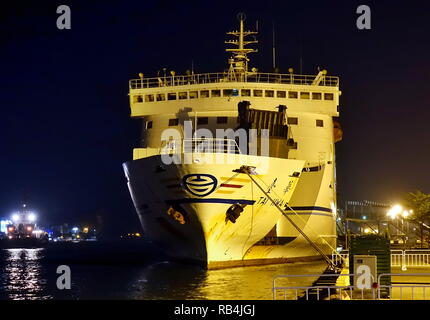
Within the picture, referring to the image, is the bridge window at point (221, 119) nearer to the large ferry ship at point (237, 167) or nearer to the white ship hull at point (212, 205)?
the large ferry ship at point (237, 167)

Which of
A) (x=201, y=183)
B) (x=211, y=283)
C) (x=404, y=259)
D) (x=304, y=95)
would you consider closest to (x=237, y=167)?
(x=201, y=183)

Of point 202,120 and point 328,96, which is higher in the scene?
point 328,96

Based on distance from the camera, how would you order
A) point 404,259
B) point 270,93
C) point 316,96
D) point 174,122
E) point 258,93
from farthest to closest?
point 316,96 < point 174,122 < point 270,93 < point 258,93 < point 404,259

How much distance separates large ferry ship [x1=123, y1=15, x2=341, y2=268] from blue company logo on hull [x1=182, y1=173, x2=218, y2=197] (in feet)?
0.13

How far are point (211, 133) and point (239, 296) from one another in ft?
43.0

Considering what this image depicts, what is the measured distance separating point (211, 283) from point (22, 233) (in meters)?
108

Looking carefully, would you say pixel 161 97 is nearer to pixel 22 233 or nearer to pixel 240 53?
pixel 240 53

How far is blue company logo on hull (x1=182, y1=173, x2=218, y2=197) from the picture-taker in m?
27.9

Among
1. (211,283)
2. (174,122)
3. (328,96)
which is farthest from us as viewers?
(328,96)

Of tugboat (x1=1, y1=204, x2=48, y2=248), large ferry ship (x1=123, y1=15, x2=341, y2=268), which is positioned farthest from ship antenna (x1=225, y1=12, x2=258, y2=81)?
tugboat (x1=1, y1=204, x2=48, y2=248)

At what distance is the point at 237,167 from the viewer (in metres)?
28.2

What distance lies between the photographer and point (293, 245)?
1352 inches

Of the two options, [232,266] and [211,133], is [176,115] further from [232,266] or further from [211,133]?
[232,266]
